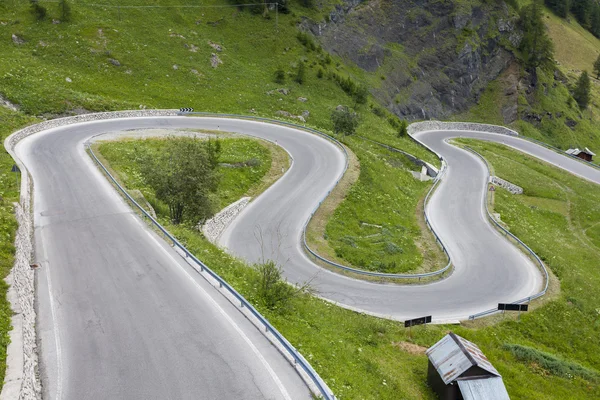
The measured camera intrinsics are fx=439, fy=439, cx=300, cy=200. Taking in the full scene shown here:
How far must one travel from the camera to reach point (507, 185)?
5128cm

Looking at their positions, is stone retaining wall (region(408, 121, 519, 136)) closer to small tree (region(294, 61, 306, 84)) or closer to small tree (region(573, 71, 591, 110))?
small tree (region(294, 61, 306, 84))

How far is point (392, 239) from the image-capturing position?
29.5 meters

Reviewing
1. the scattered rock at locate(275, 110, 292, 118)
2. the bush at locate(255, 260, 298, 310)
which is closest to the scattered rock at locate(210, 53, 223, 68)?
the scattered rock at locate(275, 110, 292, 118)

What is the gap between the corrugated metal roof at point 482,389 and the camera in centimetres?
1379

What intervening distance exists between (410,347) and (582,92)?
365 feet

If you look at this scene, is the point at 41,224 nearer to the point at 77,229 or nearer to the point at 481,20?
the point at 77,229

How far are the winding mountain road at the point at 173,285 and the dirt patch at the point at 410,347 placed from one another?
2.77 metres

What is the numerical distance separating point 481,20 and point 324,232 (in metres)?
91.5

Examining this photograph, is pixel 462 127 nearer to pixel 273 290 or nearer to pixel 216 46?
pixel 216 46

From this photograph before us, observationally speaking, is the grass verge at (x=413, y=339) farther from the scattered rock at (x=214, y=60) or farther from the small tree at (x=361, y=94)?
the scattered rock at (x=214, y=60)

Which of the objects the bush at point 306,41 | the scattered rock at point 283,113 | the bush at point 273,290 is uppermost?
the bush at point 306,41

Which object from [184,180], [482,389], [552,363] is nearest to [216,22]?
[184,180]

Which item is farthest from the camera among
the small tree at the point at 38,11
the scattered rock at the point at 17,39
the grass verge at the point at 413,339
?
the small tree at the point at 38,11

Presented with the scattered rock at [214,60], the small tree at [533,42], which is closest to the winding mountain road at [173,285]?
the scattered rock at [214,60]
